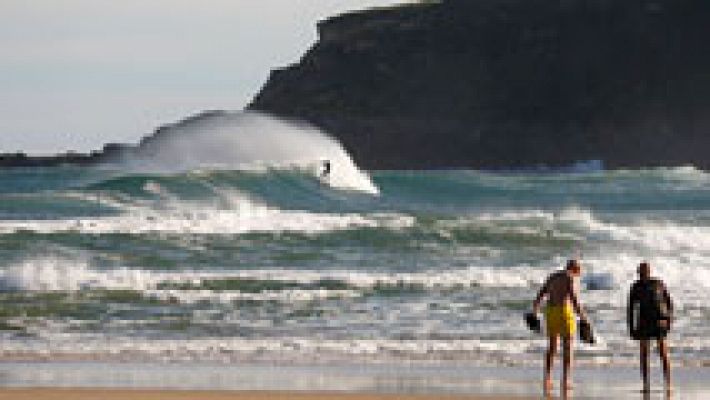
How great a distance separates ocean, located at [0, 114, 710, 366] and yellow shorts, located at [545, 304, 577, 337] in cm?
288

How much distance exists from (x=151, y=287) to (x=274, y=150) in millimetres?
34513

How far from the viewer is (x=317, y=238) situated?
40.4 m

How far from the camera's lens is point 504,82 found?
479 ft

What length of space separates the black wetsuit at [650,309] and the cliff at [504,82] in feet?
368

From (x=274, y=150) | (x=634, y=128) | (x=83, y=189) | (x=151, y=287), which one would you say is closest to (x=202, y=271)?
(x=151, y=287)

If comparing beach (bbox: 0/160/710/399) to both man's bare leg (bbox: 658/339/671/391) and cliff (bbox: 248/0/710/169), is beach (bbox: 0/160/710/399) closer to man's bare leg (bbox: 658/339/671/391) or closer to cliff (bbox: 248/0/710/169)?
man's bare leg (bbox: 658/339/671/391)

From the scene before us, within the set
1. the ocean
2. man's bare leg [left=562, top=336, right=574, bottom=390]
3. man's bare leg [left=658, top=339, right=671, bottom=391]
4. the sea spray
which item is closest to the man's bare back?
man's bare leg [left=562, top=336, right=574, bottom=390]

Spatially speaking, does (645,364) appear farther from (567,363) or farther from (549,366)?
(549,366)

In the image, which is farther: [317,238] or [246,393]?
[317,238]

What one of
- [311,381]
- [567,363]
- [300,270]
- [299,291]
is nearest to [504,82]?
[300,270]

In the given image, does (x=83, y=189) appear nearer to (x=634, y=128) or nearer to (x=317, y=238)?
(x=317, y=238)

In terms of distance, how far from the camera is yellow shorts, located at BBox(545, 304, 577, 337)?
20.2m

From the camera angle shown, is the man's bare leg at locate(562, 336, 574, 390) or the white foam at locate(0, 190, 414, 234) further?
the white foam at locate(0, 190, 414, 234)

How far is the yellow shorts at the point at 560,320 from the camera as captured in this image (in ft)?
66.2
